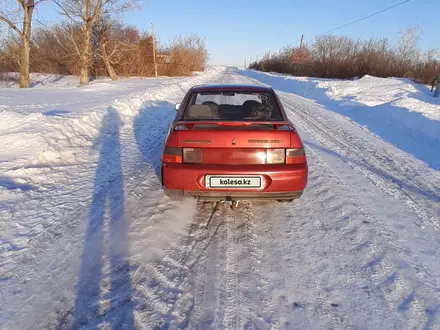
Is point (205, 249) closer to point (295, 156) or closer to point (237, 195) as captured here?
point (237, 195)

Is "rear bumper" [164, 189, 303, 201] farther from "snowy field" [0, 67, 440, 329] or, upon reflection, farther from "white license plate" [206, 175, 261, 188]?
"snowy field" [0, 67, 440, 329]

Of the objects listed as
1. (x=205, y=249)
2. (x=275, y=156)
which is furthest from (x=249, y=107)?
(x=205, y=249)

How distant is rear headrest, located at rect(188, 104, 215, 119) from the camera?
361 centimetres

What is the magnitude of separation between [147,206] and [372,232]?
273 centimetres

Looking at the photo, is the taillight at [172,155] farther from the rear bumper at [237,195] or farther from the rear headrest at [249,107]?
the rear headrest at [249,107]

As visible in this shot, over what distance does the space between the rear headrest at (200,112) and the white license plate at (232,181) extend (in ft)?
3.06

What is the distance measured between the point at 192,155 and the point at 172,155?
9.4 inches

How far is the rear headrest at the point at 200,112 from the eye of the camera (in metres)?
3.61

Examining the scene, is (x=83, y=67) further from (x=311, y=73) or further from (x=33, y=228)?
(x=311, y=73)

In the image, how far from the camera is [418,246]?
2.85 metres

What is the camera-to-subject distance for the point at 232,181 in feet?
10.1

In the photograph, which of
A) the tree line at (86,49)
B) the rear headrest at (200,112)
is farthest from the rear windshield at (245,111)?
the tree line at (86,49)

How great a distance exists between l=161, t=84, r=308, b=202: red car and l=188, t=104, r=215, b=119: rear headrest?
385mm

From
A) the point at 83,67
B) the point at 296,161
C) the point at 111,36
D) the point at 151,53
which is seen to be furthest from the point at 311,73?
the point at 296,161
